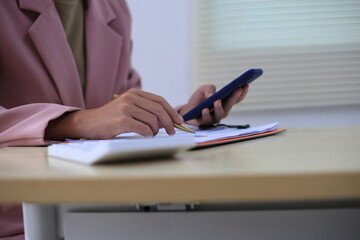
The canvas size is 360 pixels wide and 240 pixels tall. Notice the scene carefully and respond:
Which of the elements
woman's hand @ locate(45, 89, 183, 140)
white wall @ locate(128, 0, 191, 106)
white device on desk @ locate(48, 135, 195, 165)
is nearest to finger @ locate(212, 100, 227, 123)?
woman's hand @ locate(45, 89, 183, 140)

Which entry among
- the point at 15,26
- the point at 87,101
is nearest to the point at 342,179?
the point at 15,26

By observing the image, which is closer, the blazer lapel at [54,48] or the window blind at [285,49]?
the blazer lapel at [54,48]

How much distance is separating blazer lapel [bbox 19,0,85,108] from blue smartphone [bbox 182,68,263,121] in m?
0.31

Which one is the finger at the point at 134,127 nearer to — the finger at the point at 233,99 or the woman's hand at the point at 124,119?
the woman's hand at the point at 124,119

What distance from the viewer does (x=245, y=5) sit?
225 cm

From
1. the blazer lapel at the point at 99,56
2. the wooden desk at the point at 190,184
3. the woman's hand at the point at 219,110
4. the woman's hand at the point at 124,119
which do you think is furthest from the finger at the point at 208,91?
the wooden desk at the point at 190,184

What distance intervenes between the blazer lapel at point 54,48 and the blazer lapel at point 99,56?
10 centimetres

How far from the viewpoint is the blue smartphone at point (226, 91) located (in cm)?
77

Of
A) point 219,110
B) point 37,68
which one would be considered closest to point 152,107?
point 219,110

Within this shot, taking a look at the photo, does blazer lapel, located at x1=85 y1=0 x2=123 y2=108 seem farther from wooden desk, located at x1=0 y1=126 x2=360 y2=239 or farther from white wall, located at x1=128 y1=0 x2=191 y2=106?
white wall, located at x1=128 y1=0 x2=191 y2=106

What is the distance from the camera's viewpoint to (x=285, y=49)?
7.33ft

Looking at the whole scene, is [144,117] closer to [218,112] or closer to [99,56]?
[218,112]

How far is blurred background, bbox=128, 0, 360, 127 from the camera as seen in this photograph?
7.33 ft

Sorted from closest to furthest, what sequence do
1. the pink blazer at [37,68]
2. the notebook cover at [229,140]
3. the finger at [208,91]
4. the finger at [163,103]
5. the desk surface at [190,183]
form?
the desk surface at [190,183], the notebook cover at [229,140], the finger at [163,103], the pink blazer at [37,68], the finger at [208,91]
